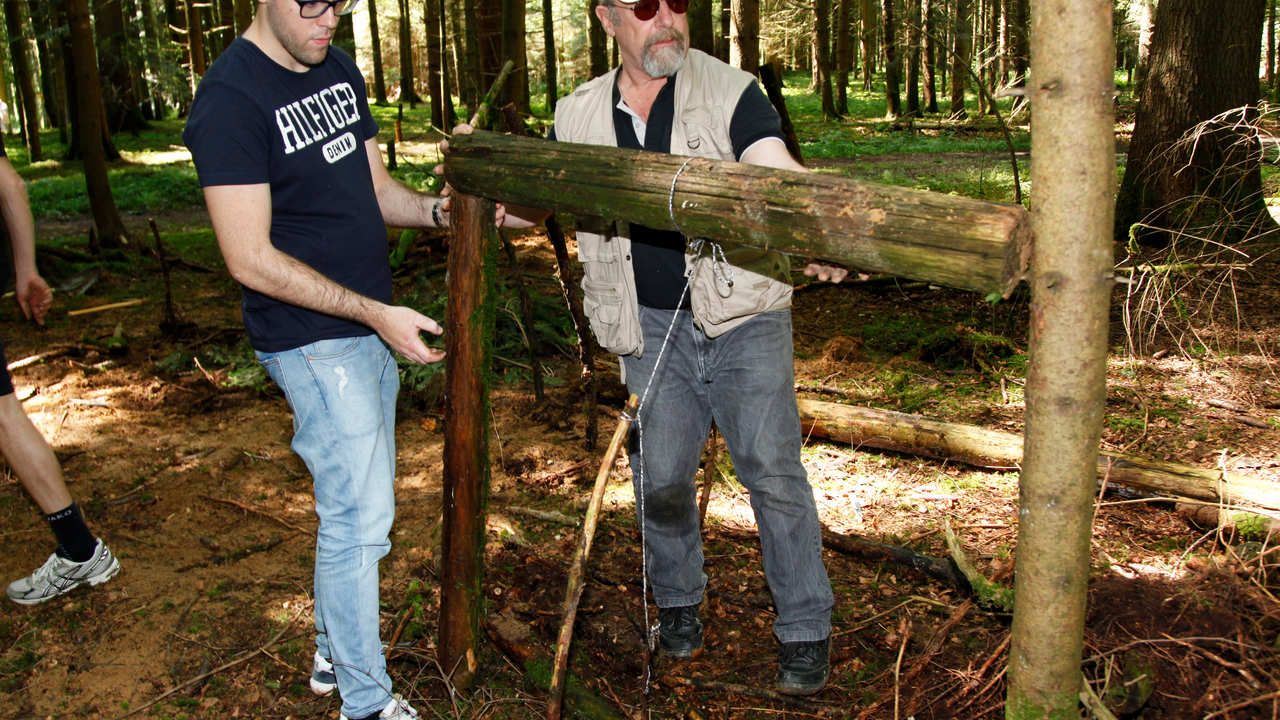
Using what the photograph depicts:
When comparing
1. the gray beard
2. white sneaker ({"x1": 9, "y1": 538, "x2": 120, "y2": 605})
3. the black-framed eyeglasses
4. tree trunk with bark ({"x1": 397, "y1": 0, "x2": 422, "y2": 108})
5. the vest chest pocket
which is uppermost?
tree trunk with bark ({"x1": 397, "y1": 0, "x2": 422, "y2": 108})

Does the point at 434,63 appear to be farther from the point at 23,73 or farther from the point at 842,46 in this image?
the point at 842,46

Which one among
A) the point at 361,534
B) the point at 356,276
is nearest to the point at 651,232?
the point at 356,276

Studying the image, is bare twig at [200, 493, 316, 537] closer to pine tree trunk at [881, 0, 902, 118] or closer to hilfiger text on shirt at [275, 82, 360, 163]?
hilfiger text on shirt at [275, 82, 360, 163]

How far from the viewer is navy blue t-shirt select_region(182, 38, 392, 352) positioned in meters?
2.31

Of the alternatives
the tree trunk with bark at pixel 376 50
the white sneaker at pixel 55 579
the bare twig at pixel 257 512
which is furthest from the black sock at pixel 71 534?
the tree trunk with bark at pixel 376 50

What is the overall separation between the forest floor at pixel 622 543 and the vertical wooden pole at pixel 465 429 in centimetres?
22

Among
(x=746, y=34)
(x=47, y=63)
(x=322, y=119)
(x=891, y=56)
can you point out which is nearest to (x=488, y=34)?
(x=746, y=34)

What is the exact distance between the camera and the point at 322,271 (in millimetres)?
2584

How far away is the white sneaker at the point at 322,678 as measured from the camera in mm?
2991

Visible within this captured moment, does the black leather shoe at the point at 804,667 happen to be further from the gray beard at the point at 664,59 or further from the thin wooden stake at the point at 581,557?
the gray beard at the point at 664,59

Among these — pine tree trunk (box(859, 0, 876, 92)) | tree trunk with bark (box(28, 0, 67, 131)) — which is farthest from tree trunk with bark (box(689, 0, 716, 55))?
pine tree trunk (box(859, 0, 876, 92))

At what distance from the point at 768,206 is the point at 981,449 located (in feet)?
9.87

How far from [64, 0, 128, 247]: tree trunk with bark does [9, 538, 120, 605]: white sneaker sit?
7911mm

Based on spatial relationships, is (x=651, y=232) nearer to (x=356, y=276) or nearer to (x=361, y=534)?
(x=356, y=276)
